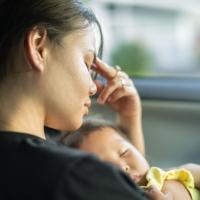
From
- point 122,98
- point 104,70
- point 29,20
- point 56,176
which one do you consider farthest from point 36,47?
point 122,98

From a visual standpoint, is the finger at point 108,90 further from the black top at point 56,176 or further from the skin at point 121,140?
the black top at point 56,176

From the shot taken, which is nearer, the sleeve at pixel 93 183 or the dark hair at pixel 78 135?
the sleeve at pixel 93 183

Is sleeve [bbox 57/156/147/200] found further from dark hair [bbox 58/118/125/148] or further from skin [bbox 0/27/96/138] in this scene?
dark hair [bbox 58/118/125/148]

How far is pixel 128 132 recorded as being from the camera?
1526mm

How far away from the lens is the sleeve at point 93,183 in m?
0.80

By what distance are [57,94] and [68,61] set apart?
2.4 inches

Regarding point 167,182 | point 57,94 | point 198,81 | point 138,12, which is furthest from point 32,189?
point 138,12

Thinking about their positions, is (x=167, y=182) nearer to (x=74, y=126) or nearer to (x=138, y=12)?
(x=74, y=126)

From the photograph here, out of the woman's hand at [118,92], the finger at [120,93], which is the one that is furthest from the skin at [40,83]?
the finger at [120,93]

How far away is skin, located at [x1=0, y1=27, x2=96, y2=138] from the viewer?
0.95 meters

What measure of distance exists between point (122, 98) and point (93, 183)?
2.29 ft

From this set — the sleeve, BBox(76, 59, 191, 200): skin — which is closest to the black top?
the sleeve

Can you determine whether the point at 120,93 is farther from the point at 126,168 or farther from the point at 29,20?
the point at 29,20

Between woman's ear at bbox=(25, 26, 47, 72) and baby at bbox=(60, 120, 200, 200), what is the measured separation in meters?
0.47
